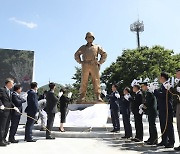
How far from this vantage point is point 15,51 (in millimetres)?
28062

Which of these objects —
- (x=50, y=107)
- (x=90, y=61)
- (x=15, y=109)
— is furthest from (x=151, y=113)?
(x=90, y=61)

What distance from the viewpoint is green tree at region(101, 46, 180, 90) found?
100ft

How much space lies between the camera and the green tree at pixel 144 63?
100 ft

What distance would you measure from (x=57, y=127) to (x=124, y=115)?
2589 mm

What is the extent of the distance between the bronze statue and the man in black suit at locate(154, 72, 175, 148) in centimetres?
559

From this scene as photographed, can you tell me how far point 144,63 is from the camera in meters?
31.0

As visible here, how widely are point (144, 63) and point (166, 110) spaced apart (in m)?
25.6

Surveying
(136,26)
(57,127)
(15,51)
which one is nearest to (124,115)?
(57,127)

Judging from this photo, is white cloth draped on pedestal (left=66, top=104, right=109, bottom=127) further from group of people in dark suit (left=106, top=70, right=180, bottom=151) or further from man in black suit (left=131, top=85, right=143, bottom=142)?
man in black suit (left=131, top=85, right=143, bottom=142)

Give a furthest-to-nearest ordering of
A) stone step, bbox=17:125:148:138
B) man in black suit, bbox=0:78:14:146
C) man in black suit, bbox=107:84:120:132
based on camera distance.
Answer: man in black suit, bbox=107:84:120:132, stone step, bbox=17:125:148:138, man in black suit, bbox=0:78:14:146

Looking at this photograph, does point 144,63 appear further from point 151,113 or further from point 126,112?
point 151,113

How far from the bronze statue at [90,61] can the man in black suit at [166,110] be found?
5.59 metres

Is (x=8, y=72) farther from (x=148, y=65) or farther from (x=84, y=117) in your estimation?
(x=84, y=117)

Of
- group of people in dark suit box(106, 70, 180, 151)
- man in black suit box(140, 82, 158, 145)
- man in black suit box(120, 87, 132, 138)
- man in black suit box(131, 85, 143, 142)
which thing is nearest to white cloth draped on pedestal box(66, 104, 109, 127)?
group of people in dark suit box(106, 70, 180, 151)
